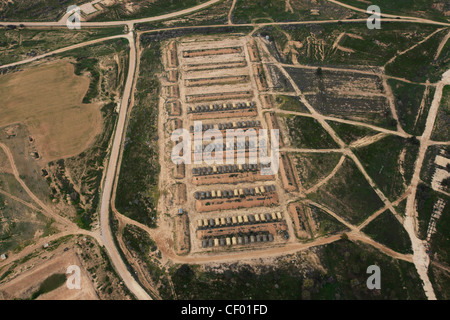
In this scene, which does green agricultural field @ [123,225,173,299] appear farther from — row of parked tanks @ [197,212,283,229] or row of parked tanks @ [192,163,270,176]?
row of parked tanks @ [192,163,270,176]

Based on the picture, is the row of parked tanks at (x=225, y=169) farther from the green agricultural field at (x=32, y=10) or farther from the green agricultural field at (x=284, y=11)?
the green agricultural field at (x=32, y=10)

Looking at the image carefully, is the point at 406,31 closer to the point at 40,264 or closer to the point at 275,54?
the point at 275,54

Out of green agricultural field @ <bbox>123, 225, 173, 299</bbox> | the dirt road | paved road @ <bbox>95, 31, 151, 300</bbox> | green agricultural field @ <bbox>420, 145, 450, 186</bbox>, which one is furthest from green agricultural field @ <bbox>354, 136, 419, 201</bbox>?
paved road @ <bbox>95, 31, 151, 300</bbox>

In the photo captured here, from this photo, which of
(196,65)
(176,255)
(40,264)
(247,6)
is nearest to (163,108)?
(196,65)

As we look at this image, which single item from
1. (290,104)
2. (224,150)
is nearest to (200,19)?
(290,104)

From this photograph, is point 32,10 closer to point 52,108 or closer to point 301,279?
point 52,108
